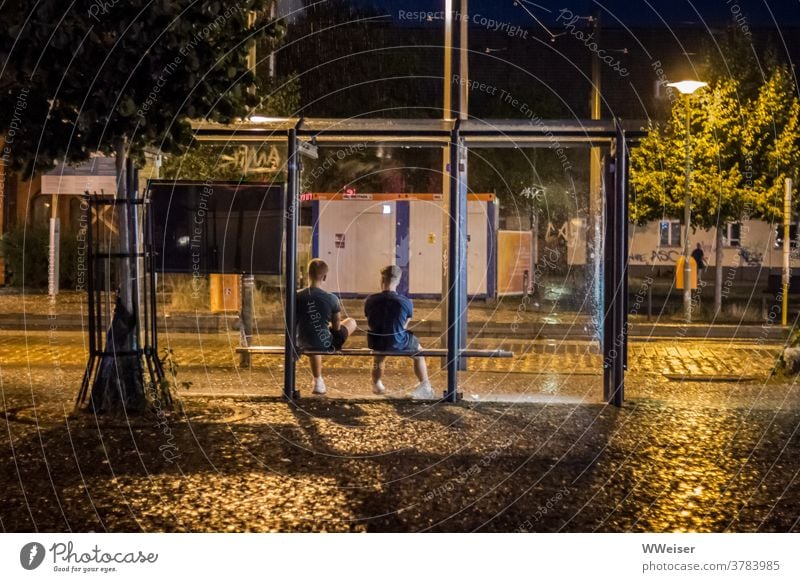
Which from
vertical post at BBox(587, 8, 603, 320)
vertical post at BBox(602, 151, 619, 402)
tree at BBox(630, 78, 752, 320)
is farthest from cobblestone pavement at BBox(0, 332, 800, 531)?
tree at BBox(630, 78, 752, 320)

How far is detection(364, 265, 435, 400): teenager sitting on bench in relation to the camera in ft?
35.2

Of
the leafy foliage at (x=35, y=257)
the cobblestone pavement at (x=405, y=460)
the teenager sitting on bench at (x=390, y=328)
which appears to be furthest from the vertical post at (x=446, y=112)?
the leafy foliage at (x=35, y=257)

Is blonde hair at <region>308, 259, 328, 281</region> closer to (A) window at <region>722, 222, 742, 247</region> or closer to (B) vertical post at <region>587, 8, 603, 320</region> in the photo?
(B) vertical post at <region>587, 8, 603, 320</region>

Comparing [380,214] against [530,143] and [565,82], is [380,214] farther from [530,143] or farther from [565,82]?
[565,82]

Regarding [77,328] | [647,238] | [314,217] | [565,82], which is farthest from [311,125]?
[647,238]

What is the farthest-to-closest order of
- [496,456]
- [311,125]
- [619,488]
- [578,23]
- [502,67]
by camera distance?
1. [502,67]
2. [578,23]
3. [311,125]
4. [496,456]
5. [619,488]

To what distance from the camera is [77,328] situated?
19453 millimetres

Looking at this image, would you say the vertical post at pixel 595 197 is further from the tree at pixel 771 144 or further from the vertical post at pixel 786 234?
the tree at pixel 771 144

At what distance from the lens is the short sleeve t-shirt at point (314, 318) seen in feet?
35.3

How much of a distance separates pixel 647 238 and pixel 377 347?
3710 cm

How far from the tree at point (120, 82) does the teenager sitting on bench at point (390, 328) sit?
7.47 ft

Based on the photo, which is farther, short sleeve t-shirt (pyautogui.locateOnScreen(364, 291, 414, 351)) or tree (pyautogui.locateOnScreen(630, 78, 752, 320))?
tree (pyautogui.locateOnScreen(630, 78, 752, 320))

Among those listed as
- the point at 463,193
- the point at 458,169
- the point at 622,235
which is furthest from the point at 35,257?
the point at 622,235

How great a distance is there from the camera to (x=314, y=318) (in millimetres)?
10836
